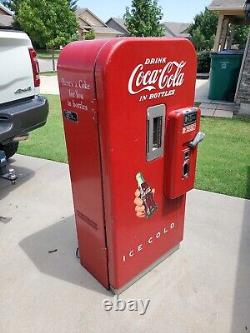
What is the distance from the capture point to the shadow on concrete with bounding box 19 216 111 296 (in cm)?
242

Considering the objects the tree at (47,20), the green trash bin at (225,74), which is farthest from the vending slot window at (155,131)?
the tree at (47,20)

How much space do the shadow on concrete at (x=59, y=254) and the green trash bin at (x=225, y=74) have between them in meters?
6.53

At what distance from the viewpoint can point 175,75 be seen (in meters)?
1.94

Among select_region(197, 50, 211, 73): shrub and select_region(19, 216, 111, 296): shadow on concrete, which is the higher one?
select_region(19, 216, 111, 296): shadow on concrete

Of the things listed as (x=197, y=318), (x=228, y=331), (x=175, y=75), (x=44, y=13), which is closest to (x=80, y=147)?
(x=175, y=75)

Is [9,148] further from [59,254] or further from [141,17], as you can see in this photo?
[141,17]

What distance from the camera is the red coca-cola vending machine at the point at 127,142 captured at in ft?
5.49

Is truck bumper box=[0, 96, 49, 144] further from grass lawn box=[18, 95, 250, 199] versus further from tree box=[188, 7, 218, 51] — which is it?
tree box=[188, 7, 218, 51]

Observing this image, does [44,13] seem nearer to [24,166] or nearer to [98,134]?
[24,166]

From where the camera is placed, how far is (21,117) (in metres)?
3.38

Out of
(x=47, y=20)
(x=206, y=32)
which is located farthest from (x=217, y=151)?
(x=206, y=32)

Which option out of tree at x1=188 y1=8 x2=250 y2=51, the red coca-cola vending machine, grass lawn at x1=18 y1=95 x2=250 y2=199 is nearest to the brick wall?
grass lawn at x1=18 y1=95 x2=250 y2=199

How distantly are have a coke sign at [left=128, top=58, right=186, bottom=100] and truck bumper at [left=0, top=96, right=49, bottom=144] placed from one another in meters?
1.93

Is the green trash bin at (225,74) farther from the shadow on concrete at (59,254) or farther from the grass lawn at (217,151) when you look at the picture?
the shadow on concrete at (59,254)
